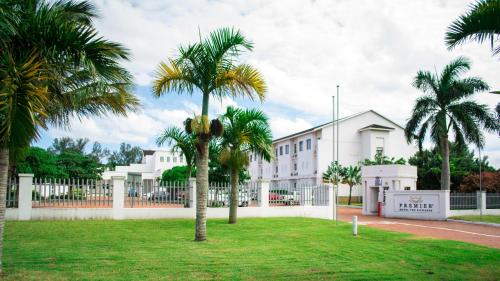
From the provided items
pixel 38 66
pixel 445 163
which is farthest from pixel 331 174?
pixel 38 66

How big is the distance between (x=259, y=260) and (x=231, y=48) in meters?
5.91

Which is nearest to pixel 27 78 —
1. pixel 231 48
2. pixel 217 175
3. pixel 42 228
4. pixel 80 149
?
pixel 231 48

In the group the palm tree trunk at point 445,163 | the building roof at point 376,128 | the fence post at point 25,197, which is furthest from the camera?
the building roof at point 376,128

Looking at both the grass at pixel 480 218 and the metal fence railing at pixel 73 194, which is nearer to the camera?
the metal fence railing at pixel 73 194

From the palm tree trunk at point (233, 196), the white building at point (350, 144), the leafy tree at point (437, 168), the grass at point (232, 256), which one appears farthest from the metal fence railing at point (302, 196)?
Answer: the white building at point (350, 144)

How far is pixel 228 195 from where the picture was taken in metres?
22.6

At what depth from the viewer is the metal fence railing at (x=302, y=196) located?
967 inches

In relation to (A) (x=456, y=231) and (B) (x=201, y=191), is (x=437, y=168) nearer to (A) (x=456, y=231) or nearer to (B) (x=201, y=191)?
(A) (x=456, y=231)

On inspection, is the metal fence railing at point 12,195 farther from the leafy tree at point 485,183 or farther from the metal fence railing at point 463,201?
the leafy tree at point 485,183

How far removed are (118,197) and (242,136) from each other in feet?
20.0

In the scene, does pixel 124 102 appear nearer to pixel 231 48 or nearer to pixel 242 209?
pixel 231 48

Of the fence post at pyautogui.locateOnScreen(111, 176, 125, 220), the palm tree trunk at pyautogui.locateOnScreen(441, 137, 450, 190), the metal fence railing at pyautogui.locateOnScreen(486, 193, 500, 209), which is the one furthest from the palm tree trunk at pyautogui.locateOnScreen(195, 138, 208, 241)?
the metal fence railing at pyautogui.locateOnScreen(486, 193, 500, 209)

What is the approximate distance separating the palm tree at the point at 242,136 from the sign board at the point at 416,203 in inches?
580

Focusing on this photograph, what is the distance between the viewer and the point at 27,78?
6793 mm
